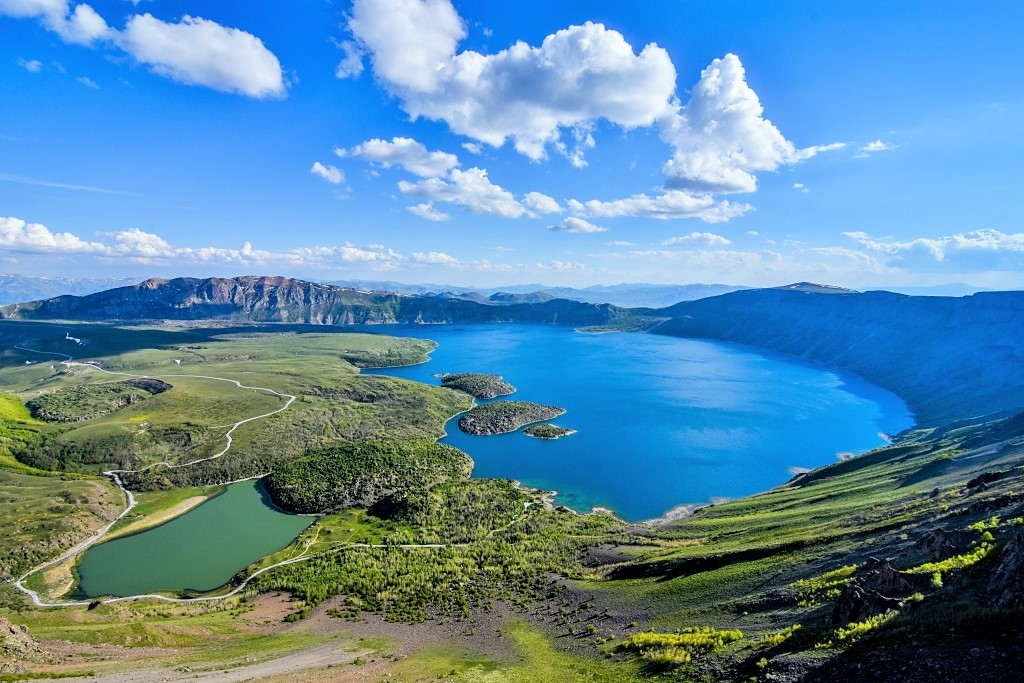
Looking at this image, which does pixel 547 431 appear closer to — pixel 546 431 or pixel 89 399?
pixel 546 431

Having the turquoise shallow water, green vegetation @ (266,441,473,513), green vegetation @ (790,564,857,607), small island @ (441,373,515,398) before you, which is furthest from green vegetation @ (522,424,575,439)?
green vegetation @ (790,564,857,607)

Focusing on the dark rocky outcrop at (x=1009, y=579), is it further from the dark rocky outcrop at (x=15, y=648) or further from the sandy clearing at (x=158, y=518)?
the sandy clearing at (x=158, y=518)

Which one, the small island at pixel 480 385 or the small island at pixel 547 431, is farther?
the small island at pixel 480 385

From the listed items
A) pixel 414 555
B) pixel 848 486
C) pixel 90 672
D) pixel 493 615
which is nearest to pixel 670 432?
pixel 848 486

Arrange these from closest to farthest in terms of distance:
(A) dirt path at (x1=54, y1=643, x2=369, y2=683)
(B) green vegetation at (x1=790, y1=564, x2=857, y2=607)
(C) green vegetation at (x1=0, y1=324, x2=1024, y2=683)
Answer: (C) green vegetation at (x1=0, y1=324, x2=1024, y2=683)
(B) green vegetation at (x1=790, y1=564, x2=857, y2=607)
(A) dirt path at (x1=54, y1=643, x2=369, y2=683)

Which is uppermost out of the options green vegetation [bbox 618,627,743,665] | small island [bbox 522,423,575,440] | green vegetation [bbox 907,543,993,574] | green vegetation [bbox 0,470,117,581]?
green vegetation [bbox 907,543,993,574]

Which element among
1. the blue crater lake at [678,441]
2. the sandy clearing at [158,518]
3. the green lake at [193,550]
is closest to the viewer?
the green lake at [193,550]

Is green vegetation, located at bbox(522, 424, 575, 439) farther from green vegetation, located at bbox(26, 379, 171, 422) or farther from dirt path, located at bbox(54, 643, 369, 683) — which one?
green vegetation, located at bbox(26, 379, 171, 422)

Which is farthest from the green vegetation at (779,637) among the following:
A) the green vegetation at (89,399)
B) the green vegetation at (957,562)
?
the green vegetation at (89,399)
